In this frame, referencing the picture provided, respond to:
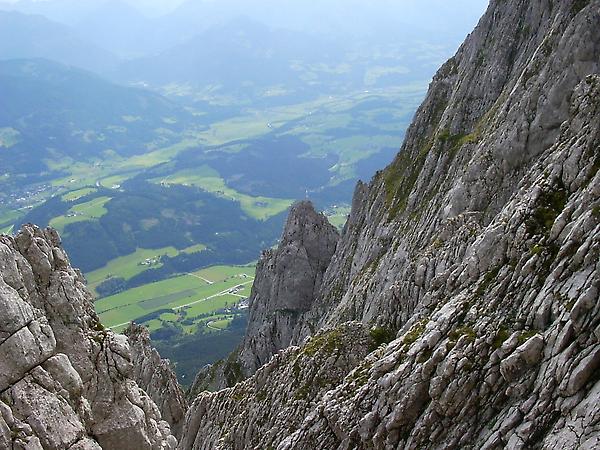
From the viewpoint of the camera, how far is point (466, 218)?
165 feet

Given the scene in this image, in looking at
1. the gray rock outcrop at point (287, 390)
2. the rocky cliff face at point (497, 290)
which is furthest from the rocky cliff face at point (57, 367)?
the gray rock outcrop at point (287, 390)

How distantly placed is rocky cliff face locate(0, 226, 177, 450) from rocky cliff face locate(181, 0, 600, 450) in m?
11.0

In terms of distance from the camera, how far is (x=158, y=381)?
242 feet

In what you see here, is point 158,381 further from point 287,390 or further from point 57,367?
point 57,367

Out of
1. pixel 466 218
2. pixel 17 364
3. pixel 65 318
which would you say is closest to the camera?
pixel 17 364

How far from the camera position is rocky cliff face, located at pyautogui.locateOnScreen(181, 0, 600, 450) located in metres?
24.6

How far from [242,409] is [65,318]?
86.7 ft

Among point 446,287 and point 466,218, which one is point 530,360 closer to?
point 446,287

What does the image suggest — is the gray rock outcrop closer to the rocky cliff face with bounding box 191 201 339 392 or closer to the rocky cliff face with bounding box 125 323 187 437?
the rocky cliff face with bounding box 125 323 187 437

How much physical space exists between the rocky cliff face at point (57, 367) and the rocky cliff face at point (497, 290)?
36.0 ft

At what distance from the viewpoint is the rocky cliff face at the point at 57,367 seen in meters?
27.0

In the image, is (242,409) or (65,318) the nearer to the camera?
(65,318)

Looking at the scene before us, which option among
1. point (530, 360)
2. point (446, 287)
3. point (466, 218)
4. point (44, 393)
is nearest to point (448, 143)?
point (466, 218)

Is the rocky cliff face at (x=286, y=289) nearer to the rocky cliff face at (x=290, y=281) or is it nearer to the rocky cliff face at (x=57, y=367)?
the rocky cliff face at (x=290, y=281)
